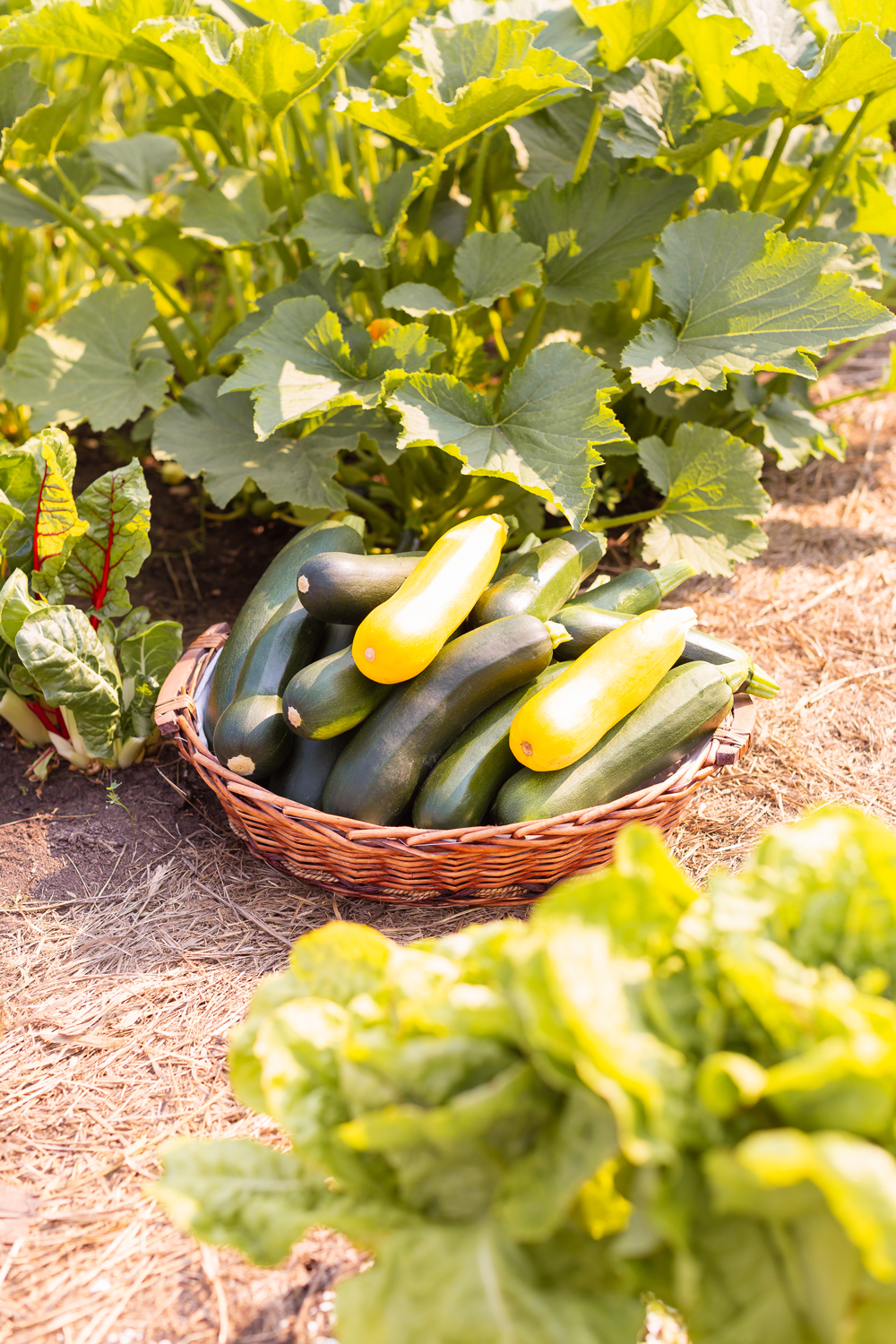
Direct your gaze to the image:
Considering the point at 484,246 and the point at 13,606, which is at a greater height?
the point at 484,246

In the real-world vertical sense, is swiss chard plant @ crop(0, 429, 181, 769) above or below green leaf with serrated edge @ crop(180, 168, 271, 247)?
below

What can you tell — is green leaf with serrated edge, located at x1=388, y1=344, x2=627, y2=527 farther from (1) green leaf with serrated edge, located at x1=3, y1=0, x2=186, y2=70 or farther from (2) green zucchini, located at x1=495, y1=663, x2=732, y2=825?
(1) green leaf with serrated edge, located at x1=3, y1=0, x2=186, y2=70

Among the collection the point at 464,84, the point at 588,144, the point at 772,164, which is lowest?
the point at 772,164

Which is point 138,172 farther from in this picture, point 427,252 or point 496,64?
point 496,64

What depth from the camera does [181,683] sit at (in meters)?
2.31

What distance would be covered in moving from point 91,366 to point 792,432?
2.28 meters

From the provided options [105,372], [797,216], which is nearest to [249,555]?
[105,372]

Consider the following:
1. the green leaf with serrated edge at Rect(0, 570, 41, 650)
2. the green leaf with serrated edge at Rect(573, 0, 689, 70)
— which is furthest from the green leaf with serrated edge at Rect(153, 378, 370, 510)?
the green leaf with serrated edge at Rect(573, 0, 689, 70)

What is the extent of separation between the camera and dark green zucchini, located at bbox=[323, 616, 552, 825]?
6.82ft

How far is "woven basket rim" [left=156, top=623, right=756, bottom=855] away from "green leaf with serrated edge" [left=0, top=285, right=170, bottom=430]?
3.74 feet

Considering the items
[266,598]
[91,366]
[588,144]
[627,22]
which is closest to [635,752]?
[266,598]

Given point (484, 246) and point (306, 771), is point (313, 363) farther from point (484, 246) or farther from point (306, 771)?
point (306, 771)

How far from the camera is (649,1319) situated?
1.50m

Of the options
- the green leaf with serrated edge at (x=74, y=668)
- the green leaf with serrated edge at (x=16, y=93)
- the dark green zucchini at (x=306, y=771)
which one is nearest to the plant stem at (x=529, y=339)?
the dark green zucchini at (x=306, y=771)
